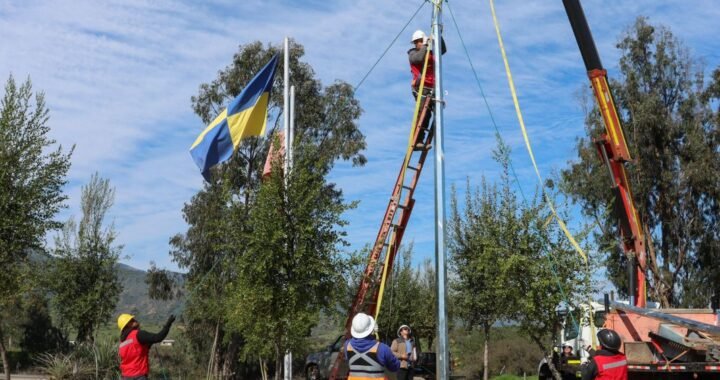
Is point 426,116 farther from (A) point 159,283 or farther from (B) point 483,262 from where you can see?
(A) point 159,283

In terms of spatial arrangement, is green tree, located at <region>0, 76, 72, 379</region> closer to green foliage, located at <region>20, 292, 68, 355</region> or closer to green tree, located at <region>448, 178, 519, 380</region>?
green tree, located at <region>448, 178, 519, 380</region>

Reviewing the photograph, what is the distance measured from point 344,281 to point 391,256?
232 centimetres

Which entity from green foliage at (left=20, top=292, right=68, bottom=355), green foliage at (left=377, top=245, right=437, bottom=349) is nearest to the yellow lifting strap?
green foliage at (left=377, top=245, right=437, bottom=349)

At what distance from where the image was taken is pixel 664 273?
121 feet

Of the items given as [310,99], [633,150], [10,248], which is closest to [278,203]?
[10,248]

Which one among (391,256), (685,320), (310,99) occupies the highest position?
(310,99)

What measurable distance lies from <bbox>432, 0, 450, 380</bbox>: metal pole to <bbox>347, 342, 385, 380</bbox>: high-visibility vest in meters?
1.55

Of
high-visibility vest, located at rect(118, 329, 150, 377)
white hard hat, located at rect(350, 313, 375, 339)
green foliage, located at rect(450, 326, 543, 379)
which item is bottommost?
green foliage, located at rect(450, 326, 543, 379)

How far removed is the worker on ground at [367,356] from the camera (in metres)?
7.12

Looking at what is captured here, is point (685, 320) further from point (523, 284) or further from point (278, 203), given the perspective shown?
point (278, 203)

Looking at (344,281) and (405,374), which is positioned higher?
(344,281)

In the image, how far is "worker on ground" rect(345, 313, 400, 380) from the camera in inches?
280

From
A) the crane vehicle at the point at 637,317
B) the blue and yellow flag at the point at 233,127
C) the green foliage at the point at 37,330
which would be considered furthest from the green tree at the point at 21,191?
the green foliage at the point at 37,330

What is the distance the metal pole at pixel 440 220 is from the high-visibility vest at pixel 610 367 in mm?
2020
